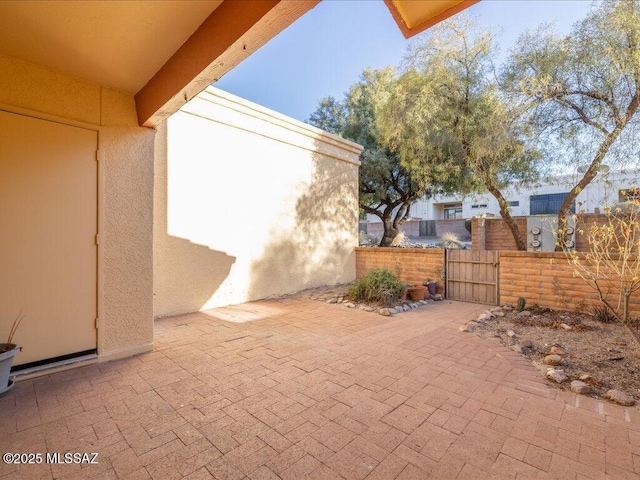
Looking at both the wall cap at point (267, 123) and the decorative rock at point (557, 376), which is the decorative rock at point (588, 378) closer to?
the decorative rock at point (557, 376)

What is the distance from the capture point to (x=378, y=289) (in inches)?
258

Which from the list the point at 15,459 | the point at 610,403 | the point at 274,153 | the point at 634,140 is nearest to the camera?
the point at 15,459

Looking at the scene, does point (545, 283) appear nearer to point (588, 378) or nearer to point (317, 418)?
point (588, 378)

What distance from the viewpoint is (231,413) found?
249 centimetres

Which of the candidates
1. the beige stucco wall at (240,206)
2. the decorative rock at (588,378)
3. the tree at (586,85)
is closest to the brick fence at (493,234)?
the tree at (586,85)

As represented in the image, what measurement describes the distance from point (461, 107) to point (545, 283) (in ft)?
14.9

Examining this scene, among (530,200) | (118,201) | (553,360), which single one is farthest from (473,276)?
(530,200)

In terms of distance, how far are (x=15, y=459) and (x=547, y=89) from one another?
893 cm

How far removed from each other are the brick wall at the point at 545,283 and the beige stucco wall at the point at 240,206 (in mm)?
4358

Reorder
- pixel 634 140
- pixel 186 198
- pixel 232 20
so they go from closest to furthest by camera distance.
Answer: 1. pixel 232 20
2. pixel 186 198
3. pixel 634 140

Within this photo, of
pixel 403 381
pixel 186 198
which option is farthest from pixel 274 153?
pixel 403 381

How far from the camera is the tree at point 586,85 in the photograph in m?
5.60

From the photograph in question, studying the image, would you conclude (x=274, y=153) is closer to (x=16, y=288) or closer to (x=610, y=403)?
(x=16, y=288)

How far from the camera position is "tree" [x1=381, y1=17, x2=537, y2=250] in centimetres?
694
